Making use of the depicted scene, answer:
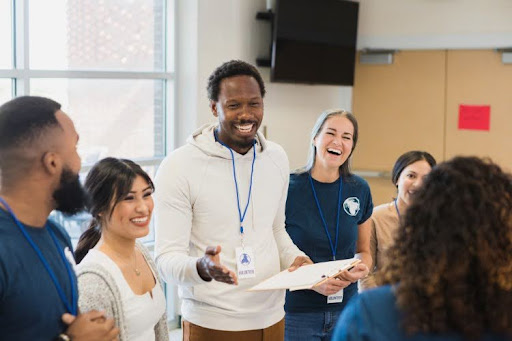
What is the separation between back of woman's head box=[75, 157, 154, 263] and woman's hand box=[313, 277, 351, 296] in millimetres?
881

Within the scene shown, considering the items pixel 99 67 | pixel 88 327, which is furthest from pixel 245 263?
pixel 99 67

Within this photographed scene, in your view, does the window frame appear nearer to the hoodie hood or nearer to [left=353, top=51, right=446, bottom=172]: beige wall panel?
the hoodie hood

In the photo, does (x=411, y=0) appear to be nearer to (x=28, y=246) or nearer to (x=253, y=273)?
(x=253, y=273)

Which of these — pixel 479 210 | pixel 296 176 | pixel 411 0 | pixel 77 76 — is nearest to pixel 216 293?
pixel 296 176

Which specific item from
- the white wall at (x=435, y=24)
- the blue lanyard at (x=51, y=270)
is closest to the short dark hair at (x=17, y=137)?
the blue lanyard at (x=51, y=270)

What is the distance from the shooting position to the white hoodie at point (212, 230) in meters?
2.38

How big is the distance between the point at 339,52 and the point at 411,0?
71cm

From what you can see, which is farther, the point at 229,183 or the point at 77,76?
the point at 77,76

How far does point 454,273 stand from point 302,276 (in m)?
1.15

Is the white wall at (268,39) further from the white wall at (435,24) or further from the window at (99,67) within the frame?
the window at (99,67)

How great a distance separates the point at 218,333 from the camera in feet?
7.91

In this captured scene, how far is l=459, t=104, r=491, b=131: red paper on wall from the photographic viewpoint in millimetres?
5410

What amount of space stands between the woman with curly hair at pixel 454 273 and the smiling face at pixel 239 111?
1.21 metres

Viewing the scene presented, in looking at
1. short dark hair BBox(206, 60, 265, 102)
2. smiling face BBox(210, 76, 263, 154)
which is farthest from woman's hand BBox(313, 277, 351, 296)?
short dark hair BBox(206, 60, 265, 102)
